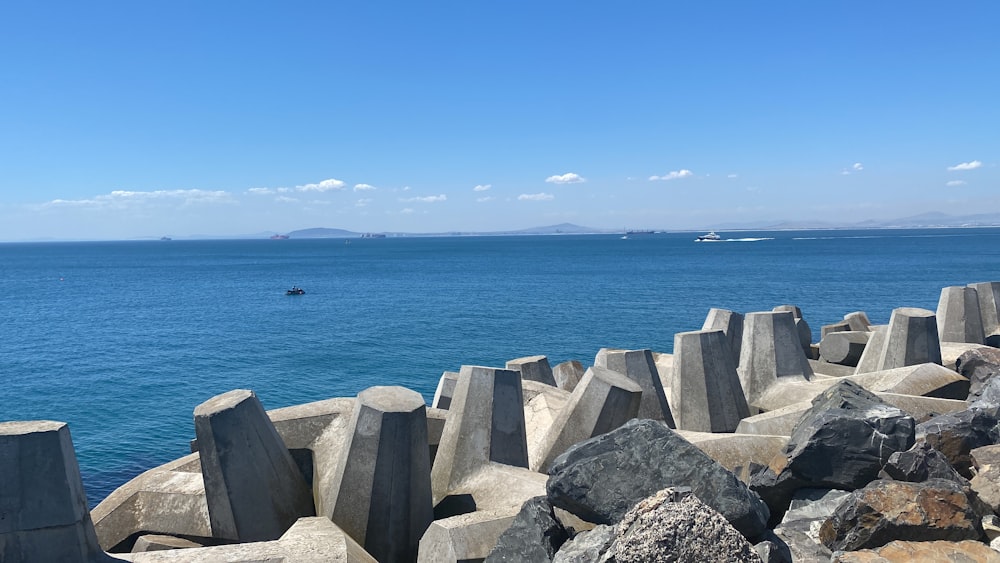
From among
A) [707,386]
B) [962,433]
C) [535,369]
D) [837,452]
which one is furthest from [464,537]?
[535,369]

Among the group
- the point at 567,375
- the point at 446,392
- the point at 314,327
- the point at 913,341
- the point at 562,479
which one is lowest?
the point at 314,327

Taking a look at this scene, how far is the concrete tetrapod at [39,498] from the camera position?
16.4 ft

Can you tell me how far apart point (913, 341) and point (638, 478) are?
27.0 feet

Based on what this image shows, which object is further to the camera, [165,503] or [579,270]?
[579,270]

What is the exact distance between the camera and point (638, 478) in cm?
516

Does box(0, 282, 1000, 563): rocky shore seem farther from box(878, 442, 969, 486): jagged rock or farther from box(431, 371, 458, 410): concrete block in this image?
box(431, 371, 458, 410): concrete block

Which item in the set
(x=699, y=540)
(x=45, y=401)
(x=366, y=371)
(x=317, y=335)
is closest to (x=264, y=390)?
(x=366, y=371)

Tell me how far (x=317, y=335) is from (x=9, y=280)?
218 feet

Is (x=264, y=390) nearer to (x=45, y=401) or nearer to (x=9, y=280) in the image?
(x=45, y=401)

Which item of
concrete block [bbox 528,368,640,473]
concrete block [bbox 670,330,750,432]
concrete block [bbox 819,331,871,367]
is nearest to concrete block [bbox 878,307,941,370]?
concrete block [bbox 819,331,871,367]

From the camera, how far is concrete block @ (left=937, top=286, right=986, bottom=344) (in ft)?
48.2

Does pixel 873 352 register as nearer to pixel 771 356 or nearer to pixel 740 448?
pixel 771 356

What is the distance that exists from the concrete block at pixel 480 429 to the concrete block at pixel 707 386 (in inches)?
135

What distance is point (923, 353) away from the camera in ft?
37.9
